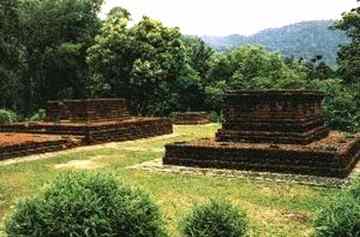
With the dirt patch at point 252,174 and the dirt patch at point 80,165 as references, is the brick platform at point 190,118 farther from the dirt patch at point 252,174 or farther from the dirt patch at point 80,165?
the dirt patch at point 252,174

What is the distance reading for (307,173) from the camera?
12.9m

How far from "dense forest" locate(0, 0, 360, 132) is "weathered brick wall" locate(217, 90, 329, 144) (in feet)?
29.8

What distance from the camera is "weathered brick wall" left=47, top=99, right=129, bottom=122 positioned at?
908 inches

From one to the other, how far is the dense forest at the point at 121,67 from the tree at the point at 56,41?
7 cm

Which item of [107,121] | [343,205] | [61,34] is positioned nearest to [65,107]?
[107,121]

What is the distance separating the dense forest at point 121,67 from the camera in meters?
30.3

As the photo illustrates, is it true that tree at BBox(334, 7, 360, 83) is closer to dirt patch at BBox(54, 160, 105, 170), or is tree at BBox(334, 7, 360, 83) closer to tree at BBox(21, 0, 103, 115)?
dirt patch at BBox(54, 160, 105, 170)

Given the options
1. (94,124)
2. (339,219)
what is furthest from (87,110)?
(339,219)

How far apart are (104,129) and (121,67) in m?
11.6

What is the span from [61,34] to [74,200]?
35.1 meters

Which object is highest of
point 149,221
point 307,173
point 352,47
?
point 352,47

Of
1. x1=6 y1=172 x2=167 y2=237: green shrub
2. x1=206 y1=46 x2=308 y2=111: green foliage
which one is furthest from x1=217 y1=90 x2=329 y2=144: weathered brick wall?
x1=206 y1=46 x2=308 y2=111: green foliage

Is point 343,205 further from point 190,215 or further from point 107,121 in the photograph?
point 107,121

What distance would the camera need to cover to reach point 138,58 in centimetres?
3162
